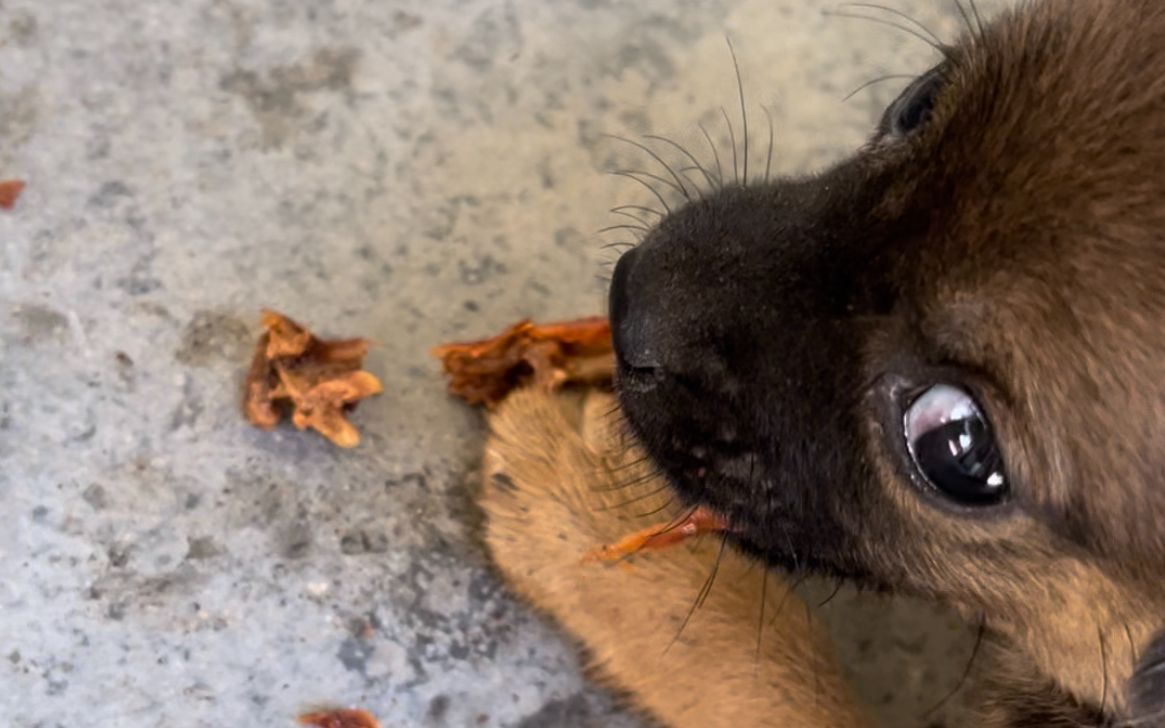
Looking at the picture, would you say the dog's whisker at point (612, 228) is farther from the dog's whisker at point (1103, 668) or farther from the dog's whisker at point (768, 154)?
the dog's whisker at point (1103, 668)

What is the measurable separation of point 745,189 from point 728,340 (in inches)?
12.0

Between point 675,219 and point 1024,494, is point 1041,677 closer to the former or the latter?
point 1024,494

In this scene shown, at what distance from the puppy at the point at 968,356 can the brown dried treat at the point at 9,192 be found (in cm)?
113

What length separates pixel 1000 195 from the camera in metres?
1.48

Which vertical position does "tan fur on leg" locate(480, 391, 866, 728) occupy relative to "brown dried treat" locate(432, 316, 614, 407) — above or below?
below

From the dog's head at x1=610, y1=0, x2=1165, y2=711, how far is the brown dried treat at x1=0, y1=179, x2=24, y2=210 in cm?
112

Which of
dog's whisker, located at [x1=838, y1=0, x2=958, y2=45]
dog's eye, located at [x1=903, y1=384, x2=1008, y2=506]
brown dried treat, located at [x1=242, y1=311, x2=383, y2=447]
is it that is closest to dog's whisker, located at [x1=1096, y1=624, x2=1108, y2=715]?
dog's eye, located at [x1=903, y1=384, x2=1008, y2=506]

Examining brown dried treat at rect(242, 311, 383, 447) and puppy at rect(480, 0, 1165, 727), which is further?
brown dried treat at rect(242, 311, 383, 447)

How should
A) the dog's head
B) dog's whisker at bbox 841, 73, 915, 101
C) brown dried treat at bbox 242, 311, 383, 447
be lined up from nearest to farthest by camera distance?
the dog's head < brown dried treat at bbox 242, 311, 383, 447 < dog's whisker at bbox 841, 73, 915, 101

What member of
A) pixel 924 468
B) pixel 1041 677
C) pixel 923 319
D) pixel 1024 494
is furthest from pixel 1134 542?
pixel 1041 677

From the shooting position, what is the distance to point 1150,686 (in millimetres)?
1604

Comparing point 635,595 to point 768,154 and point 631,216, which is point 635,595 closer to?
point 631,216

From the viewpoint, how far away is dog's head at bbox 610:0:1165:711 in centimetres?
143

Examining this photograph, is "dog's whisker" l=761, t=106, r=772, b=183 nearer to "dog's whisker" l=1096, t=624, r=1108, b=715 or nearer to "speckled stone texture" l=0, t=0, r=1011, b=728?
"speckled stone texture" l=0, t=0, r=1011, b=728
